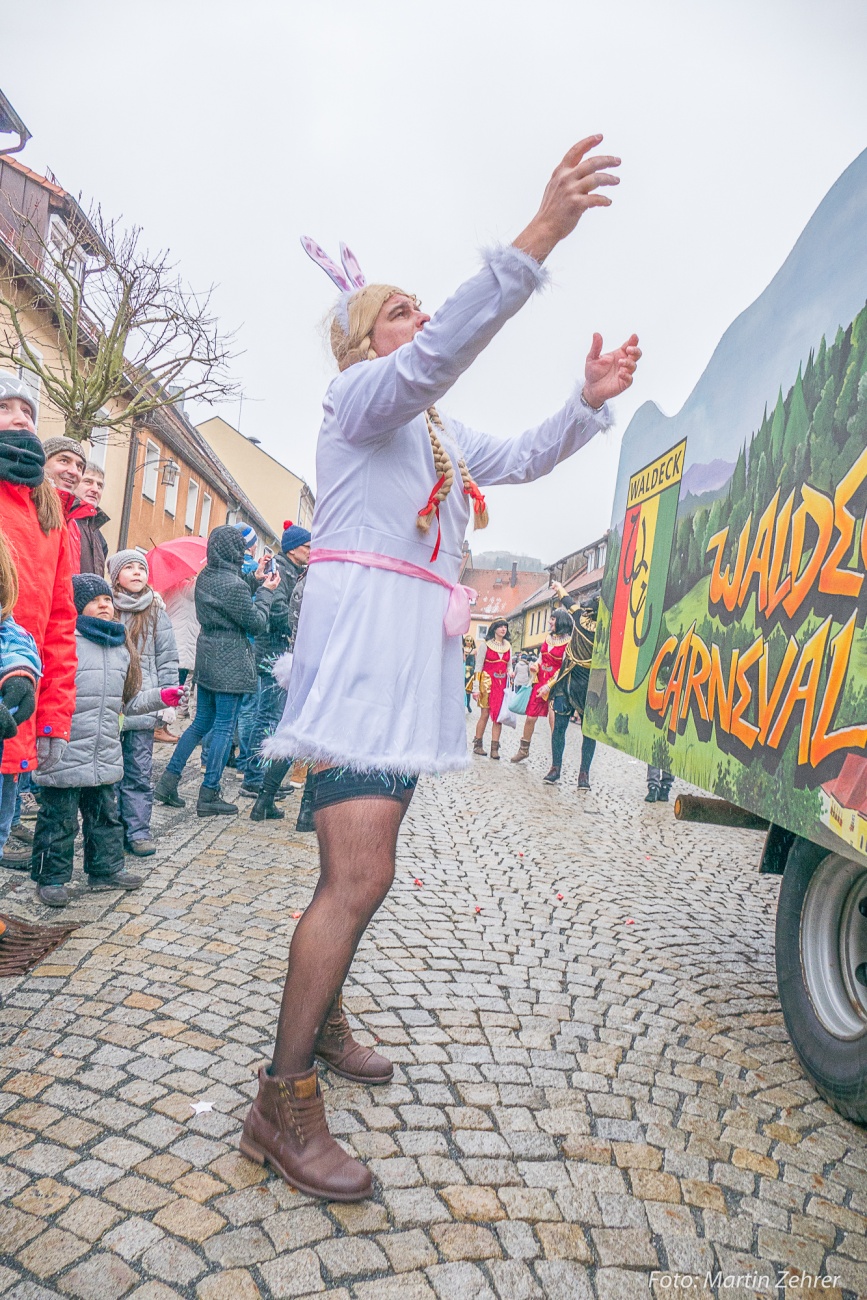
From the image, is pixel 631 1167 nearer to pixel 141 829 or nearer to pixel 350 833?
pixel 350 833

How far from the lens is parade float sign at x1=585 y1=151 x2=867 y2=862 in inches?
90.7

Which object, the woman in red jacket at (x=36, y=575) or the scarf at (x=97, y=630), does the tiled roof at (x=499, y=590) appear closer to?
the scarf at (x=97, y=630)

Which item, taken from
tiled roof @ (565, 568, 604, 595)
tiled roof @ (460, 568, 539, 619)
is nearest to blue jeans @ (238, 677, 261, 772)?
tiled roof @ (565, 568, 604, 595)

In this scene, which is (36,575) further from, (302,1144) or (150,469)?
(150,469)

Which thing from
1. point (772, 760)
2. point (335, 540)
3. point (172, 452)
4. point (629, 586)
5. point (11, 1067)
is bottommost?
point (11, 1067)

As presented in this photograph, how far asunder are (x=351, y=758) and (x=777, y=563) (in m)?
1.60

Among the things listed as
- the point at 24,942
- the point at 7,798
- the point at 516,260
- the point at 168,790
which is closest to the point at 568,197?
the point at 516,260

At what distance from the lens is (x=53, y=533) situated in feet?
10.6

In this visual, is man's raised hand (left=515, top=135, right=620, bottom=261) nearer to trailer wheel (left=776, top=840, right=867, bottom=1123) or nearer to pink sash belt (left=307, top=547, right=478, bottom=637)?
pink sash belt (left=307, top=547, right=478, bottom=637)

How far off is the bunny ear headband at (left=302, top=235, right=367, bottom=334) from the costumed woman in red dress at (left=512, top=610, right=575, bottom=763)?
7700 millimetres

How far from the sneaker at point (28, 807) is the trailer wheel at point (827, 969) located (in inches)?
155

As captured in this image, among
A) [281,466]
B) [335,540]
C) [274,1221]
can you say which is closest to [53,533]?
[335,540]

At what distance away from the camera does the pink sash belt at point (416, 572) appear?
6.65 ft

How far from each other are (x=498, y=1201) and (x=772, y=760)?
55.3 inches
